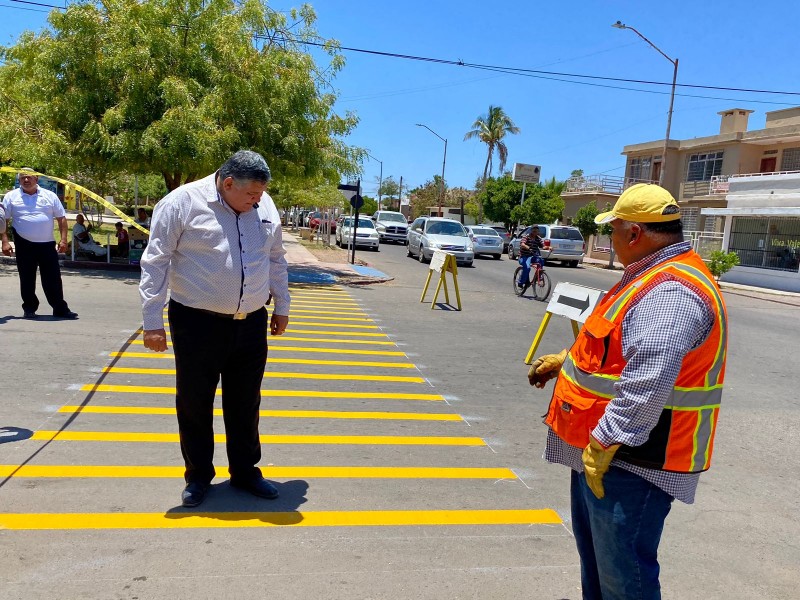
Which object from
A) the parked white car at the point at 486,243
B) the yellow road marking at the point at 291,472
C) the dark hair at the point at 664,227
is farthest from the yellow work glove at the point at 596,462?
the parked white car at the point at 486,243

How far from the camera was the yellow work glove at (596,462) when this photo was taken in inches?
88.4

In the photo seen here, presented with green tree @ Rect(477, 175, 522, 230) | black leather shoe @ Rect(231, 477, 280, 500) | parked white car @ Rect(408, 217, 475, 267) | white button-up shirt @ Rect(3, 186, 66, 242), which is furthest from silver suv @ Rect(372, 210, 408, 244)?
black leather shoe @ Rect(231, 477, 280, 500)

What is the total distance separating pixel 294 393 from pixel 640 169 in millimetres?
43322

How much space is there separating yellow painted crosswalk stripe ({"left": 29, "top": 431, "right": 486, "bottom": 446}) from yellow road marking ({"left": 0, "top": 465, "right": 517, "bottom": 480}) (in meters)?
0.51

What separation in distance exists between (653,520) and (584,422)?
39cm

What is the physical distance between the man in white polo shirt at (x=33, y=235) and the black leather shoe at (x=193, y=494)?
590cm

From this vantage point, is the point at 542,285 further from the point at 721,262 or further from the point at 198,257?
the point at 198,257

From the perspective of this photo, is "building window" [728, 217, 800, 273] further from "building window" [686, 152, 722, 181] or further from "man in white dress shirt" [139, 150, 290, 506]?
"man in white dress shirt" [139, 150, 290, 506]

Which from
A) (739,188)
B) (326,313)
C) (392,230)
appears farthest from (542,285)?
(392,230)

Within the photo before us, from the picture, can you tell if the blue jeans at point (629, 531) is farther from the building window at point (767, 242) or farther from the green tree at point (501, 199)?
the green tree at point (501, 199)

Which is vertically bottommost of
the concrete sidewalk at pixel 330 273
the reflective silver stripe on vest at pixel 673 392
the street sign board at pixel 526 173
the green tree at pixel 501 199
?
the concrete sidewalk at pixel 330 273

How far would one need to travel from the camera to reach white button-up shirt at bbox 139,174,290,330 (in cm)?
359

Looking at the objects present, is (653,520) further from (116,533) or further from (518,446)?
(518,446)

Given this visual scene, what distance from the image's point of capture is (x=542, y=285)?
1661 cm
